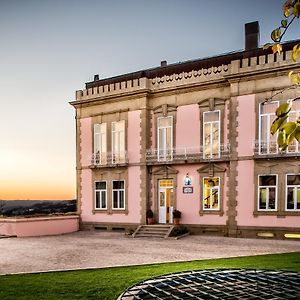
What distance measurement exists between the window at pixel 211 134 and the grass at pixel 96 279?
965 cm

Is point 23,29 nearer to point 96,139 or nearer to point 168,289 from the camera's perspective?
point 96,139

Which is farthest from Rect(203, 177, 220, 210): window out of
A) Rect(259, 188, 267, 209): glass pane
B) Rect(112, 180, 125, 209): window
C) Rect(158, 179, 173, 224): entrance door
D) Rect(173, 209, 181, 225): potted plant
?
Rect(112, 180, 125, 209): window

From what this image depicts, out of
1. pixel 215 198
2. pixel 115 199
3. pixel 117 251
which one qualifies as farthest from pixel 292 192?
pixel 115 199

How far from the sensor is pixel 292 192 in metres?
18.7

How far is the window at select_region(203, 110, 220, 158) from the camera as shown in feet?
69.3

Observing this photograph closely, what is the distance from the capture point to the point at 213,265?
10.7 meters

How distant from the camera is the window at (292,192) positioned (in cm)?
1855

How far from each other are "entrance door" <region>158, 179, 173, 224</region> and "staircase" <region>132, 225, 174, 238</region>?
3.84ft

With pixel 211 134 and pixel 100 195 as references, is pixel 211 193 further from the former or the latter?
pixel 100 195

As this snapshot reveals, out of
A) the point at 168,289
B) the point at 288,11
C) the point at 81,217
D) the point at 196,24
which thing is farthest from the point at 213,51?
the point at 288,11

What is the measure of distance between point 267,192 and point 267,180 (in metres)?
0.65

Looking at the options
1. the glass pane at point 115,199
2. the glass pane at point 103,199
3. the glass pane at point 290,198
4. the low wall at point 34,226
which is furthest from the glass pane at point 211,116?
the low wall at point 34,226

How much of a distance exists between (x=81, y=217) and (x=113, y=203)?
296 centimetres

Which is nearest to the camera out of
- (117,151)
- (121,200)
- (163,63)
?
(121,200)
